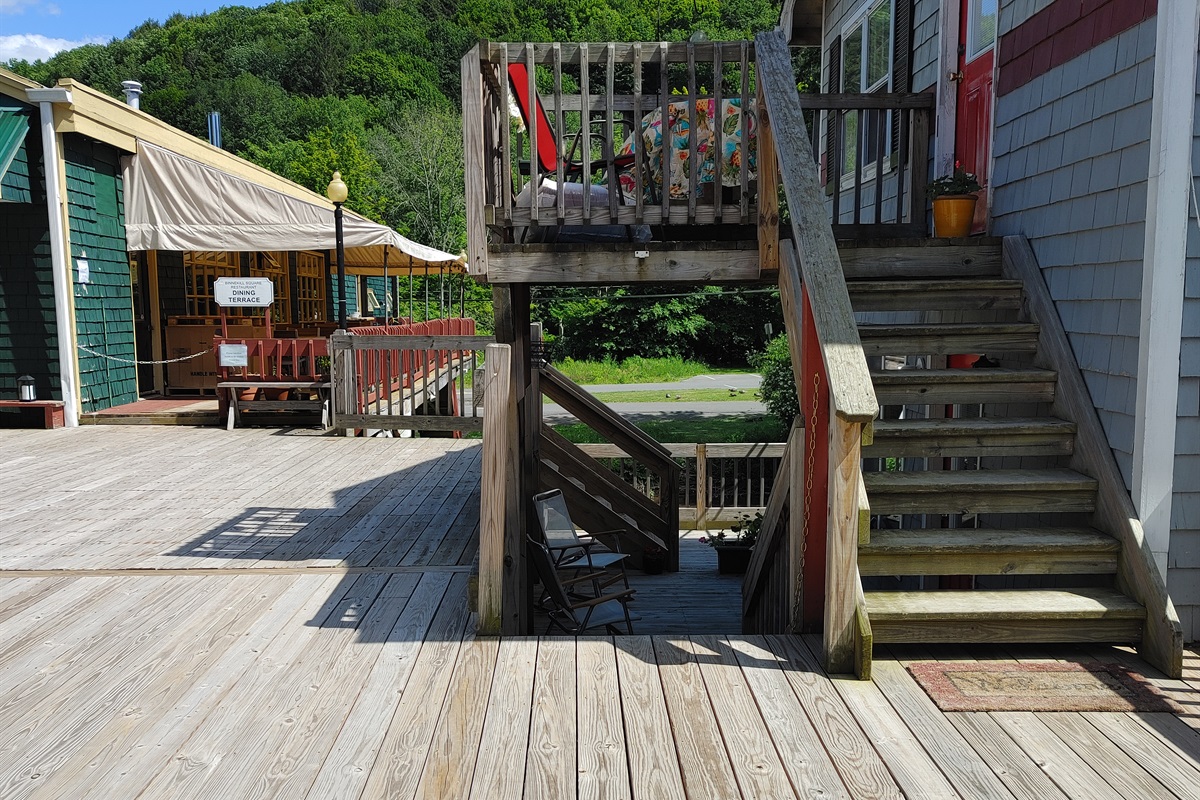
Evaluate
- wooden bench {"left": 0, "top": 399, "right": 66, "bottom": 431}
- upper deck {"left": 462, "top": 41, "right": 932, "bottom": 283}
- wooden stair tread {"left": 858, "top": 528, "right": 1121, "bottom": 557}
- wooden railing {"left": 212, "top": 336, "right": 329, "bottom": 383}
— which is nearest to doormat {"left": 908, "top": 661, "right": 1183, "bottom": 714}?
wooden stair tread {"left": 858, "top": 528, "right": 1121, "bottom": 557}

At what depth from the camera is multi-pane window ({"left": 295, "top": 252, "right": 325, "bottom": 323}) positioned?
18938mm

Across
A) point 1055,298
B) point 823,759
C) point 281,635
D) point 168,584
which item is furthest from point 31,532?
point 1055,298

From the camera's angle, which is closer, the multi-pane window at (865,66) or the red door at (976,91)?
the red door at (976,91)

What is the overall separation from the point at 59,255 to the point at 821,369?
9.83m

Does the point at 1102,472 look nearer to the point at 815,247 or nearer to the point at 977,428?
the point at 977,428

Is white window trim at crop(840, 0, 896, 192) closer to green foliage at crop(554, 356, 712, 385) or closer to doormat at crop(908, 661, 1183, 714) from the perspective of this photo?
doormat at crop(908, 661, 1183, 714)

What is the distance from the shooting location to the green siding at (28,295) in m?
10.6

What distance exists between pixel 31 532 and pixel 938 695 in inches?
217

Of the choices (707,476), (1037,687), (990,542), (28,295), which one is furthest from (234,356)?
(1037,687)

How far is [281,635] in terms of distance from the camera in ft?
13.5

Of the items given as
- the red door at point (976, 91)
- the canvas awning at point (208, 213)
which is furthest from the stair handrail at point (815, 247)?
the canvas awning at point (208, 213)

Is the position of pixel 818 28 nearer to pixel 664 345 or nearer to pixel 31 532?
pixel 31 532

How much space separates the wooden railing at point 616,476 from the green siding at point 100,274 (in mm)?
6531

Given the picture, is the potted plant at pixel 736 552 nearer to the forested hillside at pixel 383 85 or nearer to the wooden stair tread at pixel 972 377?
the wooden stair tread at pixel 972 377
